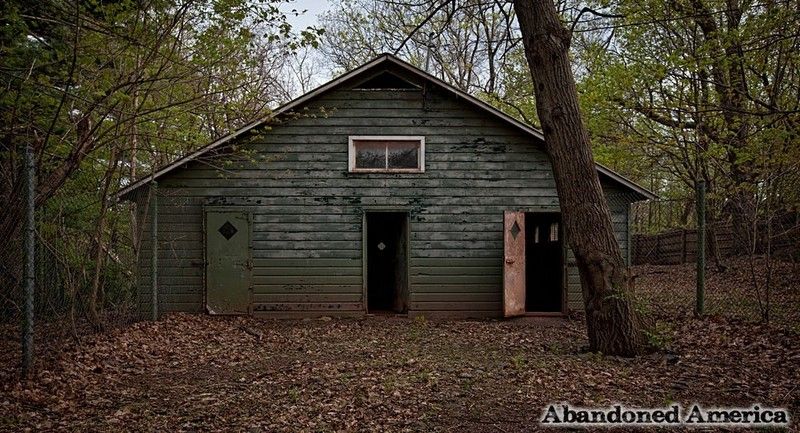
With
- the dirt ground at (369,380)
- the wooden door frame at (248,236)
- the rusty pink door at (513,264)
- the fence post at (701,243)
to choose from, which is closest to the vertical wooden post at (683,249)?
the rusty pink door at (513,264)

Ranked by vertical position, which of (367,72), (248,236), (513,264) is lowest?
(513,264)

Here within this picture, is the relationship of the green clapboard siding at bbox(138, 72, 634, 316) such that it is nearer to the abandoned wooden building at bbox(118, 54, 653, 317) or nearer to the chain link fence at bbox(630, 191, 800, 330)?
the abandoned wooden building at bbox(118, 54, 653, 317)

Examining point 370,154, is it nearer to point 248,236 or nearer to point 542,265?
point 248,236

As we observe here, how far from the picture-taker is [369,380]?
6832 mm

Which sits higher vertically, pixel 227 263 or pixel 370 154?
pixel 370 154

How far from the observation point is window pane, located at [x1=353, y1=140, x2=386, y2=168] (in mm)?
12750

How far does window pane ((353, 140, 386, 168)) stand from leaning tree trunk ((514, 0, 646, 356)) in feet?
17.2

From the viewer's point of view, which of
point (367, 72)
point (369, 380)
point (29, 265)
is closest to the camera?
point (29, 265)

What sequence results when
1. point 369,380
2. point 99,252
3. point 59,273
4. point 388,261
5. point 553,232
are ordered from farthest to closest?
1. point 388,261
2. point 553,232
3. point 99,252
4. point 59,273
5. point 369,380

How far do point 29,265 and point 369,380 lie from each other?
3.60m

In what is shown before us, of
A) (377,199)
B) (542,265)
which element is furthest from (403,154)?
(542,265)

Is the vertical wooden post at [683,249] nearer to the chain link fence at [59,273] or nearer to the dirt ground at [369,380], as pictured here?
the dirt ground at [369,380]

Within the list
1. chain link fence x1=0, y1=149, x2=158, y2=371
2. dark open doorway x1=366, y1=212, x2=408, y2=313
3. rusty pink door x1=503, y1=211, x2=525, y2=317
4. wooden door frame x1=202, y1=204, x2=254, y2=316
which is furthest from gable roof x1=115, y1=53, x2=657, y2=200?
dark open doorway x1=366, y1=212, x2=408, y2=313

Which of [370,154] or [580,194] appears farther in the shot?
[370,154]
